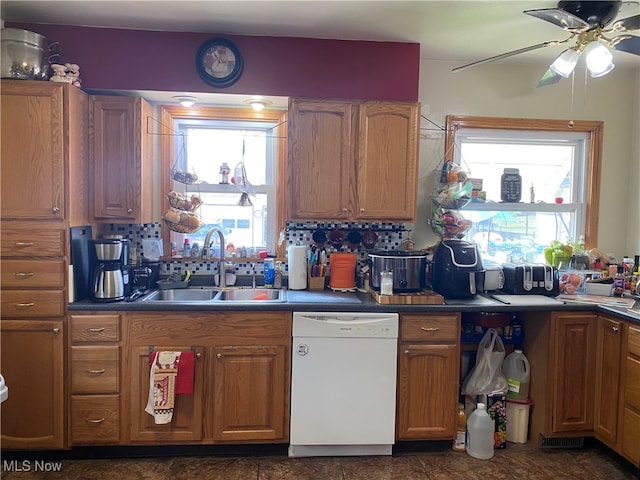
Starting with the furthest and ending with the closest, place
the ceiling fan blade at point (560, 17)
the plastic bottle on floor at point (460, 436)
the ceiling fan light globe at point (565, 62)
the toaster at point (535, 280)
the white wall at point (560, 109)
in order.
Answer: the white wall at point (560, 109) → the toaster at point (535, 280) → the plastic bottle on floor at point (460, 436) → the ceiling fan light globe at point (565, 62) → the ceiling fan blade at point (560, 17)

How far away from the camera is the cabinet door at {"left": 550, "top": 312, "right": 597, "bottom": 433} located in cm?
267

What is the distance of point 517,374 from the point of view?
2.89 m

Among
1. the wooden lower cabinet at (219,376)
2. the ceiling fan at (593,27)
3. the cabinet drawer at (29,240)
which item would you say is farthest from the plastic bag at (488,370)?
the cabinet drawer at (29,240)

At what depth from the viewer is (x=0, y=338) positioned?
241 centimetres

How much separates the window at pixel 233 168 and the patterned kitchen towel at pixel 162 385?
0.89 meters

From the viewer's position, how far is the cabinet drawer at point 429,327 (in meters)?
2.59

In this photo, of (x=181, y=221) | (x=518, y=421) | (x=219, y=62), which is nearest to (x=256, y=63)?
(x=219, y=62)

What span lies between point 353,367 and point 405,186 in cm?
112

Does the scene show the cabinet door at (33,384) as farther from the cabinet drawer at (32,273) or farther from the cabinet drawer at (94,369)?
the cabinet drawer at (32,273)

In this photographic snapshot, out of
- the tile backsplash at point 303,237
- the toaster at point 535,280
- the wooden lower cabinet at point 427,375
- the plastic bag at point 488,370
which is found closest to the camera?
the wooden lower cabinet at point 427,375

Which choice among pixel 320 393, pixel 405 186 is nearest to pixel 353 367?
pixel 320 393

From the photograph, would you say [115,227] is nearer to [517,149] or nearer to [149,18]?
[149,18]

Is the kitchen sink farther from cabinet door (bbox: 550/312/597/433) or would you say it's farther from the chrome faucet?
cabinet door (bbox: 550/312/597/433)

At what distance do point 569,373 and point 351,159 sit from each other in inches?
70.0
